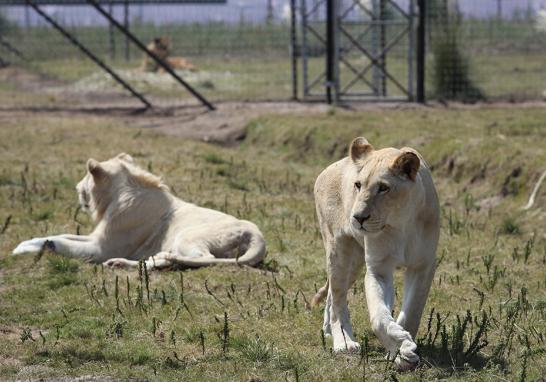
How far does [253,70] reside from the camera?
2591 cm

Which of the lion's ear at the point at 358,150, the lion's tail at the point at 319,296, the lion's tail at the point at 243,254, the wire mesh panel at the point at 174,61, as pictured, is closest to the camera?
the lion's ear at the point at 358,150

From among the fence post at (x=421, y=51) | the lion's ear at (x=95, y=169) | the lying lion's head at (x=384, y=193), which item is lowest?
the lion's ear at (x=95, y=169)

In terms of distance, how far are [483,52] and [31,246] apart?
1823cm

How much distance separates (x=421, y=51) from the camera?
60.6 ft

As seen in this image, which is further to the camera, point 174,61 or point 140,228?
point 174,61

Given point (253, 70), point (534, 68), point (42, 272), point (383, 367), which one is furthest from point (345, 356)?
point (253, 70)

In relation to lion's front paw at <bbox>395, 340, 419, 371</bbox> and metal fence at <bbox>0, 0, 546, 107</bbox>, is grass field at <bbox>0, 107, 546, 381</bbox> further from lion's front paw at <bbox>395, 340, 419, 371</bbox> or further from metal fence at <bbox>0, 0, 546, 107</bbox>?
metal fence at <bbox>0, 0, 546, 107</bbox>

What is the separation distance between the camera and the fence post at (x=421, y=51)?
59.9 feet

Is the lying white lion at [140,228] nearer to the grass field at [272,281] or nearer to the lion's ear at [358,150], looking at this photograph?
the grass field at [272,281]

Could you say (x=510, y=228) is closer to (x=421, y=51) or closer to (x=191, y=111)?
(x=421, y=51)

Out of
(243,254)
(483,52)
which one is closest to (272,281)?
(243,254)

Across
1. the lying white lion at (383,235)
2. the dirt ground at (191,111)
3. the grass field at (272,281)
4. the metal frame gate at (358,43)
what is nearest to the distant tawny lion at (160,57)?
the dirt ground at (191,111)

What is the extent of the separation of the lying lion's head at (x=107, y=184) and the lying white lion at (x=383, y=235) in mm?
3379

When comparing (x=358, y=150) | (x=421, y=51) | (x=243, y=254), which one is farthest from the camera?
(x=421, y=51)
